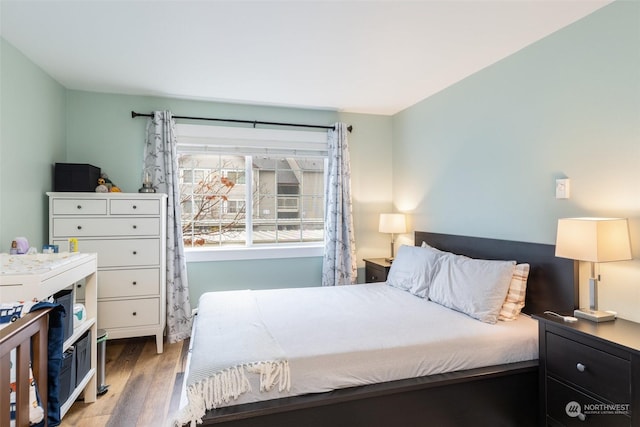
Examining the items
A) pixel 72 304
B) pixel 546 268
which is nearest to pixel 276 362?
pixel 72 304

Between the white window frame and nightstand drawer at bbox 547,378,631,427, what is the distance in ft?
8.60

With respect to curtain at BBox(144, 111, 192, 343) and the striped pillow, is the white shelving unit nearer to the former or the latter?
curtain at BBox(144, 111, 192, 343)

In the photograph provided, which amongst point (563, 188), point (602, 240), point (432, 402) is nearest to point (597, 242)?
point (602, 240)

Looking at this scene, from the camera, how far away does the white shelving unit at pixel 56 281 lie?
5.44 feet

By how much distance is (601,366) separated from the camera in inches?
62.7

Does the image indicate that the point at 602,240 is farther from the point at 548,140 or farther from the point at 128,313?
the point at 128,313

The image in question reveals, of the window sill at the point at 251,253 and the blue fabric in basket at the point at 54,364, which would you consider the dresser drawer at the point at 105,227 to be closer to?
the window sill at the point at 251,253

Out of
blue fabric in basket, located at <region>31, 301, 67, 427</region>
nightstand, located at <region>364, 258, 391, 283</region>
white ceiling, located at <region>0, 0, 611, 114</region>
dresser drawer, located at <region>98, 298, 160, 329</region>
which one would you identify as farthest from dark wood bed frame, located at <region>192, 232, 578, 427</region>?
dresser drawer, located at <region>98, 298, 160, 329</region>

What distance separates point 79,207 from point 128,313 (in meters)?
0.99

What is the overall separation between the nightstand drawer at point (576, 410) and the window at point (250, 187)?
2.80 m

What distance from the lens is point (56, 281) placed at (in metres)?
1.86

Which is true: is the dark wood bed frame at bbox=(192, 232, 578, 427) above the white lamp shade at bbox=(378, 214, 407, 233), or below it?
below

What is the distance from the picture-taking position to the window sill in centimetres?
371

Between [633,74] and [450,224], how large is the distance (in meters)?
1.69
